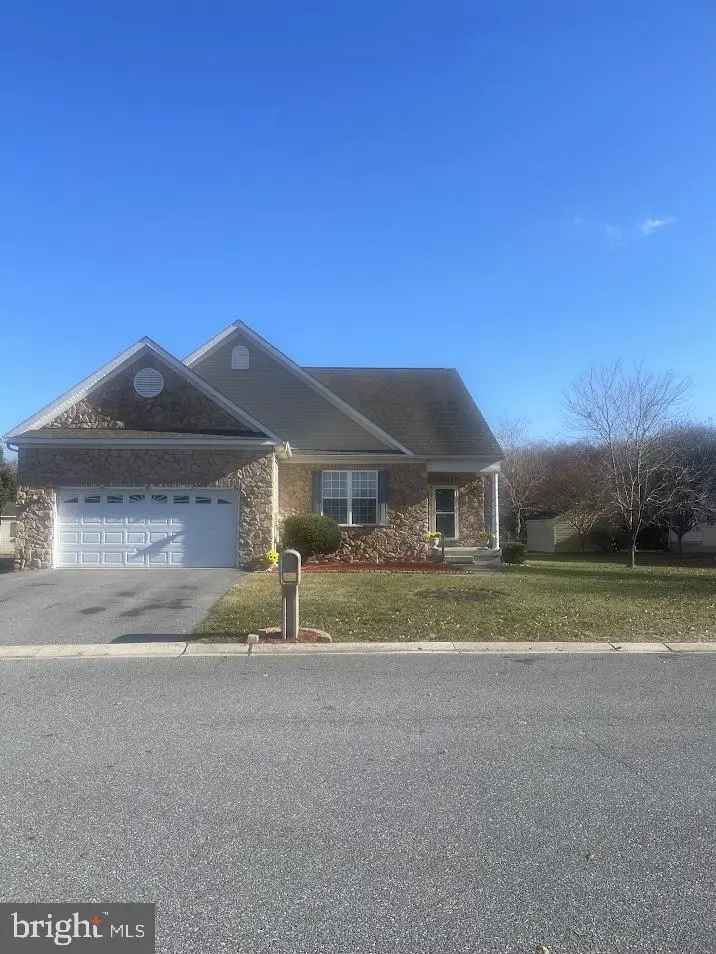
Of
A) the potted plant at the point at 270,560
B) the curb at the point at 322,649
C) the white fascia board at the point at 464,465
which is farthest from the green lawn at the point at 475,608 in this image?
the white fascia board at the point at 464,465

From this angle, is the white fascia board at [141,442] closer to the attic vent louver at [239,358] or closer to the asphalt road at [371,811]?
the attic vent louver at [239,358]

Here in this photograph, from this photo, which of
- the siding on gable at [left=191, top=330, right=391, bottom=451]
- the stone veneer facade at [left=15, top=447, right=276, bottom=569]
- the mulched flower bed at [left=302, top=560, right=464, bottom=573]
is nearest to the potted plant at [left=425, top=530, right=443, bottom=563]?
the mulched flower bed at [left=302, top=560, right=464, bottom=573]

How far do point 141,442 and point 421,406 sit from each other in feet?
33.5

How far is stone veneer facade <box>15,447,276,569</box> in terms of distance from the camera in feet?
61.9

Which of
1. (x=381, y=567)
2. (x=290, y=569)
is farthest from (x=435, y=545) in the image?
(x=290, y=569)

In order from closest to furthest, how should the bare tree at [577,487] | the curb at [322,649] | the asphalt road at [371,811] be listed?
the asphalt road at [371,811] → the curb at [322,649] → the bare tree at [577,487]

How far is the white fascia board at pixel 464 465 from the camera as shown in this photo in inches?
909

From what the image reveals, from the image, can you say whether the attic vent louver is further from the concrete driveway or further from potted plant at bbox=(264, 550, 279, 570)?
the concrete driveway

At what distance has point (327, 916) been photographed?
11.0ft

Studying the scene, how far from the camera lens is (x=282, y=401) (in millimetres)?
23516

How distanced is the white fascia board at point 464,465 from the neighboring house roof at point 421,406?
0.18m

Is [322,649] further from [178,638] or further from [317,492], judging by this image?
[317,492]

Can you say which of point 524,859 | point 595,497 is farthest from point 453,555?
point 524,859

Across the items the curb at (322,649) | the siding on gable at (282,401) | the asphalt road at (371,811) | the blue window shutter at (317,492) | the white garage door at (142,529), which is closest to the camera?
the asphalt road at (371,811)
